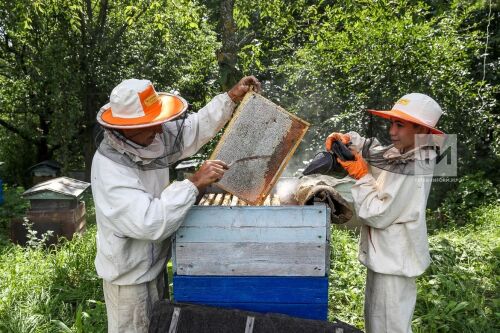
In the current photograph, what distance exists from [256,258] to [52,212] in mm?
4295

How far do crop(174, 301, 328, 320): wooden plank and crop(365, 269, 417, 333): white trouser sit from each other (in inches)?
22.1

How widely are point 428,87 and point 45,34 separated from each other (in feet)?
28.3

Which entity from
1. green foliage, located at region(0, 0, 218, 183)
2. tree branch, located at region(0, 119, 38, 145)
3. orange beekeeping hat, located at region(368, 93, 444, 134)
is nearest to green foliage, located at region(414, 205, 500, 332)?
orange beekeeping hat, located at region(368, 93, 444, 134)

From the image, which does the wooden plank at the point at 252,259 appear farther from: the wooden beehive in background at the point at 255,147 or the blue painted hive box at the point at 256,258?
the wooden beehive in background at the point at 255,147

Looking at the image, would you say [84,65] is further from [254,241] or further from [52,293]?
[254,241]

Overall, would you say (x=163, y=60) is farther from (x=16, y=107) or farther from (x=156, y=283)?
(x=156, y=283)

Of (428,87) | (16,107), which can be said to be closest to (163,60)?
(16,107)

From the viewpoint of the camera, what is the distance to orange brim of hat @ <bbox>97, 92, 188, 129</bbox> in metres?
2.12

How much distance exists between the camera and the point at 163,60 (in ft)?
38.0

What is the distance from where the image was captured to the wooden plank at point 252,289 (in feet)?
6.89

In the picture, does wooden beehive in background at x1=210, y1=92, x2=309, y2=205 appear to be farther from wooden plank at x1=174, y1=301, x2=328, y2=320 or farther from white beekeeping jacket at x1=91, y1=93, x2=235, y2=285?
wooden plank at x1=174, y1=301, x2=328, y2=320

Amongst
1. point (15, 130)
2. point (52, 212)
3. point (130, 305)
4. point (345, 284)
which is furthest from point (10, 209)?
point (130, 305)

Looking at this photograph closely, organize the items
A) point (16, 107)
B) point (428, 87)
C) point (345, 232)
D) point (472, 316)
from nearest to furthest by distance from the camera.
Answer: point (472, 316) → point (345, 232) → point (428, 87) → point (16, 107)

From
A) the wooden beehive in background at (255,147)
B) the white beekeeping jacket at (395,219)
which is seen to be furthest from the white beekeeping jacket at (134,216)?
the white beekeeping jacket at (395,219)
